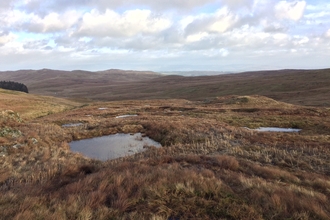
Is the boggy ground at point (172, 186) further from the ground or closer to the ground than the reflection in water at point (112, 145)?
further from the ground

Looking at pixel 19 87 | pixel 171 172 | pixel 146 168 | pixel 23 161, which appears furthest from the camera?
pixel 19 87

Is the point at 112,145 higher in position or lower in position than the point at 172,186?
lower

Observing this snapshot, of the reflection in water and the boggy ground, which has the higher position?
the boggy ground

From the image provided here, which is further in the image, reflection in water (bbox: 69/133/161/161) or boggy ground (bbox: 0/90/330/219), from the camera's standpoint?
reflection in water (bbox: 69/133/161/161)

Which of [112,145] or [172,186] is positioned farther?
[112,145]

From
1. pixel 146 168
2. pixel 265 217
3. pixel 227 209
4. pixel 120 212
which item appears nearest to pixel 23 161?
pixel 146 168

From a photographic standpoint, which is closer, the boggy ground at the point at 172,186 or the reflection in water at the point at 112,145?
the boggy ground at the point at 172,186

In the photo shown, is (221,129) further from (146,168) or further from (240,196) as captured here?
(240,196)

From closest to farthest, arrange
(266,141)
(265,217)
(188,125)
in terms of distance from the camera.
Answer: (265,217)
(266,141)
(188,125)
